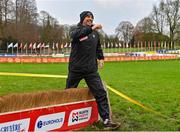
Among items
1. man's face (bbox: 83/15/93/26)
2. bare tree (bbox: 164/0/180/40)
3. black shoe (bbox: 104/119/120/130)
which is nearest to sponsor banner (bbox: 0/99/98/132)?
black shoe (bbox: 104/119/120/130)

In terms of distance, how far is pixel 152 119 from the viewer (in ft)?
27.5

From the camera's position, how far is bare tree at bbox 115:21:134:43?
111250 millimetres

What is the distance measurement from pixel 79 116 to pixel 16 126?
5.41 feet

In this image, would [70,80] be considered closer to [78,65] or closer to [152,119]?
[78,65]

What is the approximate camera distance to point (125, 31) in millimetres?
112250

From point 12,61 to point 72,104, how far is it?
4624 centimetres

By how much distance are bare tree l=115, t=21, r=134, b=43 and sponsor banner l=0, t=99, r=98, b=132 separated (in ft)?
340

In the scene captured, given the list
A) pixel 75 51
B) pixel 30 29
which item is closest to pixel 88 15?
pixel 75 51

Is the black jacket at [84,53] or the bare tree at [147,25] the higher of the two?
the bare tree at [147,25]

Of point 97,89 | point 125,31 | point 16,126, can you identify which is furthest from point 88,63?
point 125,31

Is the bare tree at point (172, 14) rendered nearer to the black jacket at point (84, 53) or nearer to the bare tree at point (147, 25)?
the bare tree at point (147, 25)

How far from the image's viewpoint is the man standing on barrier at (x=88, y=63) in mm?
7168

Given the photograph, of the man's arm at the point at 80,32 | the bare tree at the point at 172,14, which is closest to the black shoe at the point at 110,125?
the man's arm at the point at 80,32

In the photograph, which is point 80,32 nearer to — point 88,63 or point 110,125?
point 88,63
